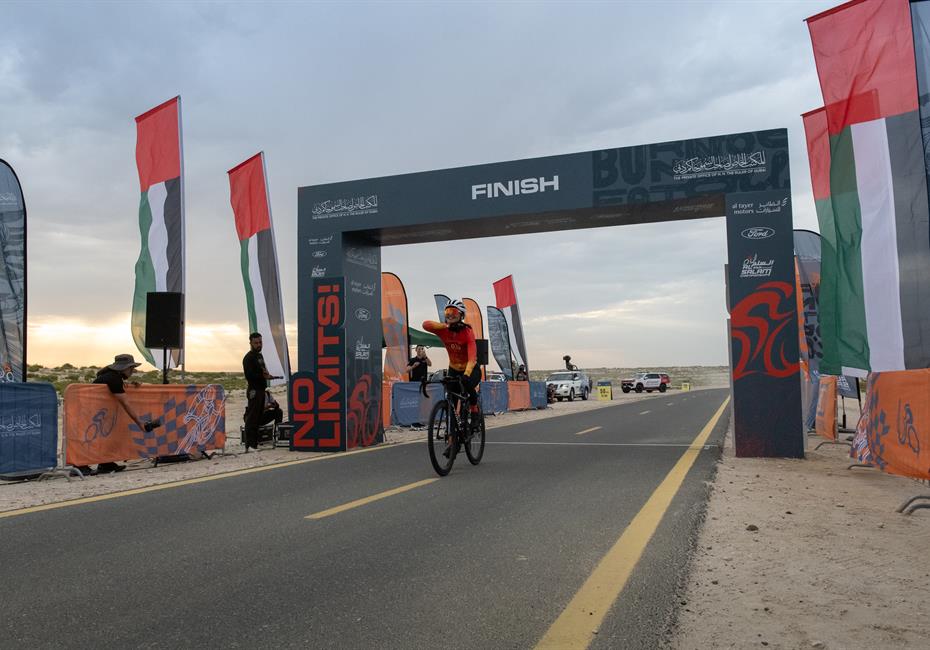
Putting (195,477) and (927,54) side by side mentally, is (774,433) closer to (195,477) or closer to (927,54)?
(927,54)

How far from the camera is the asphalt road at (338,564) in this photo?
309cm

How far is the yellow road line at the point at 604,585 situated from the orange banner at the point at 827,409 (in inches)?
354

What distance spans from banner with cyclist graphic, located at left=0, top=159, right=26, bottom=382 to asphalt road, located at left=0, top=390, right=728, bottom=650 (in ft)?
15.3

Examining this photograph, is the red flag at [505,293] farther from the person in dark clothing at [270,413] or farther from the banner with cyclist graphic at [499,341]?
the person in dark clothing at [270,413]

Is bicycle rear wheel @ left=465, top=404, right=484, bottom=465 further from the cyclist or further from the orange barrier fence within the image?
the orange barrier fence

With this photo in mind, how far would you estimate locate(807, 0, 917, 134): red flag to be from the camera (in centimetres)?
782

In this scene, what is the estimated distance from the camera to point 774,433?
1034cm

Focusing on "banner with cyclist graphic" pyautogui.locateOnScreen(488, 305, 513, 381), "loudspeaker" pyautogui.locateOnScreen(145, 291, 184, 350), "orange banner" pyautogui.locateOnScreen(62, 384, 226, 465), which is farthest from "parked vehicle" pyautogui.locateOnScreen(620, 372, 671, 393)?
"loudspeaker" pyautogui.locateOnScreen(145, 291, 184, 350)

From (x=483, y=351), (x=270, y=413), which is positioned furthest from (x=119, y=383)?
(x=483, y=351)

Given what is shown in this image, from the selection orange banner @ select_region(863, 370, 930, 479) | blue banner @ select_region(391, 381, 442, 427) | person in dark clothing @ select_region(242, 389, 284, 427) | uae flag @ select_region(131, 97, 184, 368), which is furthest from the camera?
blue banner @ select_region(391, 381, 442, 427)

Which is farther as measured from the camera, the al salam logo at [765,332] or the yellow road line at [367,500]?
the al salam logo at [765,332]

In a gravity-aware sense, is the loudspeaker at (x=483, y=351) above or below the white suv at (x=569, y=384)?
above

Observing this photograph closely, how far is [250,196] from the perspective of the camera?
16.1 metres

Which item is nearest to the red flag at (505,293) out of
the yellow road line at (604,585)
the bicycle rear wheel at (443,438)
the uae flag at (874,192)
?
the uae flag at (874,192)
